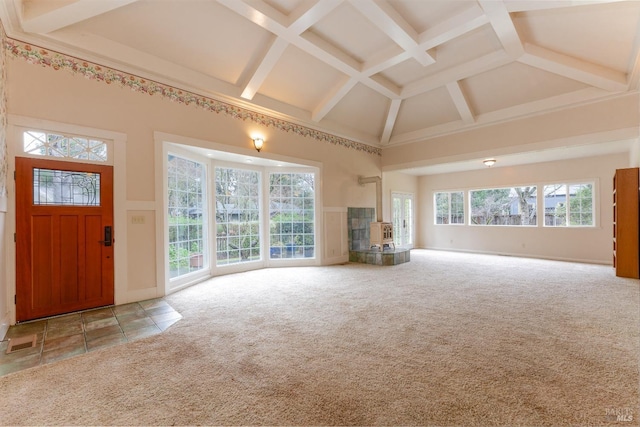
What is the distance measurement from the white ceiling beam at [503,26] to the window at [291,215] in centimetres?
384

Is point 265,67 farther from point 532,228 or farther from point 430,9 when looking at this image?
point 532,228

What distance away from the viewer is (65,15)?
113 inches

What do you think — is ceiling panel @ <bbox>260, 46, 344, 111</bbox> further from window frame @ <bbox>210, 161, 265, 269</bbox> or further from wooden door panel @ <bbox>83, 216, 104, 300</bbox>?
wooden door panel @ <bbox>83, 216, 104, 300</bbox>

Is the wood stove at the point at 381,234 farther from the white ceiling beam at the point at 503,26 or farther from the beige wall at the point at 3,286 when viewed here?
the beige wall at the point at 3,286

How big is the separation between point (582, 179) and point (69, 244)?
9.73 m

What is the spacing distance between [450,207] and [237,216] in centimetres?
672

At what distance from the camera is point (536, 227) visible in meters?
7.27

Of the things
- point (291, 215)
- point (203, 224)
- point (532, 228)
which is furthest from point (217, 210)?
point (532, 228)

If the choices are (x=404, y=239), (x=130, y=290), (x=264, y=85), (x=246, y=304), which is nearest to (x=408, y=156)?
(x=404, y=239)

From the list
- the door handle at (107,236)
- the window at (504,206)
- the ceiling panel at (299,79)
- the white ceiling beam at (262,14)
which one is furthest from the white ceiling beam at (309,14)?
the window at (504,206)

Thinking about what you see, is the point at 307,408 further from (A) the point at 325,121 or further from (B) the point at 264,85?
(A) the point at 325,121

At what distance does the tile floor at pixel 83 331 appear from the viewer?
222cm

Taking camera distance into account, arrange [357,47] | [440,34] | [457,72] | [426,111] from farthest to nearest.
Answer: [426,111] → [457,72] → [357,47] → [440,34]

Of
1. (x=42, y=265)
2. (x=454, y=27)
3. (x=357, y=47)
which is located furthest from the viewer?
(x=357, y=47)
